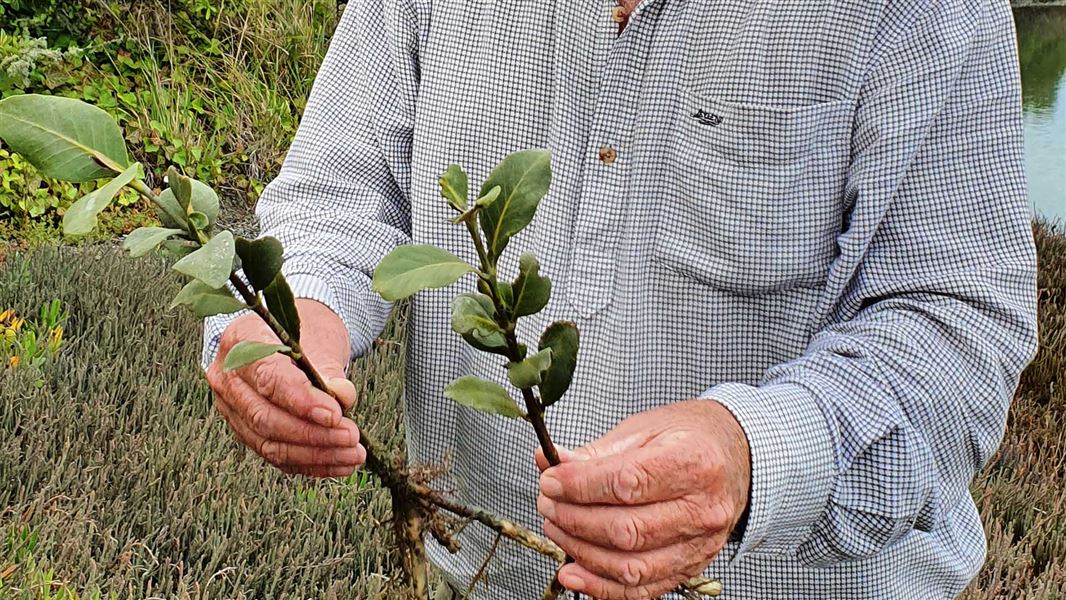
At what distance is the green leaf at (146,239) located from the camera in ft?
2.00

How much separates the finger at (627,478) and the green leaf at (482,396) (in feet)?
0.52

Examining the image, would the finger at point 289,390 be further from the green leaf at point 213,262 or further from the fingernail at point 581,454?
the green leaf at point 213,262

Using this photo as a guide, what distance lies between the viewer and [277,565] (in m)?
2.59

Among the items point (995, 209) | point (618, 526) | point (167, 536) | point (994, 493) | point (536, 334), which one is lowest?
point (994, 493)

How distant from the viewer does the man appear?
105cm

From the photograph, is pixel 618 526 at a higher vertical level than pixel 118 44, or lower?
higher

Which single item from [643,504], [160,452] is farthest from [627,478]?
[160,452]

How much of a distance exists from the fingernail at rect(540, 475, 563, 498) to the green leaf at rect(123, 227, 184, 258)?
0.37 m

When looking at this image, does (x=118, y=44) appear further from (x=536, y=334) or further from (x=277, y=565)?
(x=536, y=334)

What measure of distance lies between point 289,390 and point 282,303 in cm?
33

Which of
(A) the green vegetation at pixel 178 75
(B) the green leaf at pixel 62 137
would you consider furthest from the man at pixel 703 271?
(A) the green vegetation at pixel 178 75

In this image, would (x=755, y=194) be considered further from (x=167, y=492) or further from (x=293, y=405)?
(x=167, y=492)

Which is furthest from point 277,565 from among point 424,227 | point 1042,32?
point 1042,32

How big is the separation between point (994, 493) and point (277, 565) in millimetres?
2289
